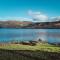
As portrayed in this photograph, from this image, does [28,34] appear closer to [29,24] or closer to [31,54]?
[29,24]

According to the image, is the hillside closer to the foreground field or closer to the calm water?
the calm water

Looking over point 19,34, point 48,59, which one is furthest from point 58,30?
point 48,59

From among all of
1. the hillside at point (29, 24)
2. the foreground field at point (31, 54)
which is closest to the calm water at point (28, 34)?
the hillside at point (29, 24)

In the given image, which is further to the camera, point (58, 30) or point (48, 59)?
point (58, 30)

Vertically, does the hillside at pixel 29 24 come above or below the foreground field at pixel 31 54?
above

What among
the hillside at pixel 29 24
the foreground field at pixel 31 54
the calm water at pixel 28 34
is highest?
the hillside at pixel 29 24

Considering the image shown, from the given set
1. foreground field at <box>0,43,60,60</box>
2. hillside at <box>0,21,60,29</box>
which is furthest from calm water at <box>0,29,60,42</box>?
foreground field at <box>0,43,60,60</box>

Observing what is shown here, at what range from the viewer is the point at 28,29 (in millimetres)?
27094

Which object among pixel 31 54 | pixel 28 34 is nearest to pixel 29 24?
pixel 28 34

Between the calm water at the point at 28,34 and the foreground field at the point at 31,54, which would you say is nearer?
the foreground field at the point at 31,54

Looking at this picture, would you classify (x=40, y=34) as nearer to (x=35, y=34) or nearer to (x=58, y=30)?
(x=35, y=34)

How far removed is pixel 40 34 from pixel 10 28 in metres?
5.27

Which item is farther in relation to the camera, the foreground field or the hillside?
the hillside

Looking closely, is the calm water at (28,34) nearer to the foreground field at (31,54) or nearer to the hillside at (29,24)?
the hillside at (29,24)
